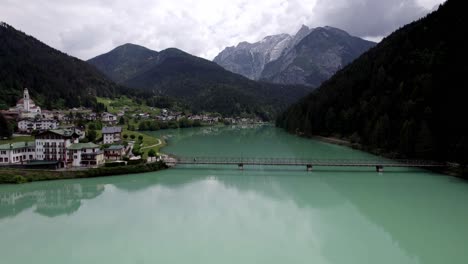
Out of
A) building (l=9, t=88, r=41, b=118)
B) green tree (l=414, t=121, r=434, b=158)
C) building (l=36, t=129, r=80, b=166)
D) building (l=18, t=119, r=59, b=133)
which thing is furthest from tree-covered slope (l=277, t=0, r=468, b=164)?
building (l=9, t=88, r=41, b=118)

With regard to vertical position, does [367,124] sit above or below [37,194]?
above

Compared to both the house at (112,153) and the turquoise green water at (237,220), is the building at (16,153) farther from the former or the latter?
the house at (112,153)

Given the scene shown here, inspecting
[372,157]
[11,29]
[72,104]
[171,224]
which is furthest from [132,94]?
[171,224]

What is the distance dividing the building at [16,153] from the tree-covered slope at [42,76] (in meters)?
64.1

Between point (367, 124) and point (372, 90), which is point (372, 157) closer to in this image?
point (367, 124)

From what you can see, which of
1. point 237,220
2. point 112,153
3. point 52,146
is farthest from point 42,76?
point 237,220

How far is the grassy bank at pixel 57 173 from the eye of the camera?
108ft


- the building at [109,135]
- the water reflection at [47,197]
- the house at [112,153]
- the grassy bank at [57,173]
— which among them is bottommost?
the water reflection at [47,197]

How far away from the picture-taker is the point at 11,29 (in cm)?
16475

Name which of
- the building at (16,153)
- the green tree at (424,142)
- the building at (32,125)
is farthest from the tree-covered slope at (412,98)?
the building at (32,125)

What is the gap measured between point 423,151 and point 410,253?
96.4 feet

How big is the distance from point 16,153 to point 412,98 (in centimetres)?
5581

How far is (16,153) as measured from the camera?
37.8 metres

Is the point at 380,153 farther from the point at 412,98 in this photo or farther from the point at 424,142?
the point at 412,98
